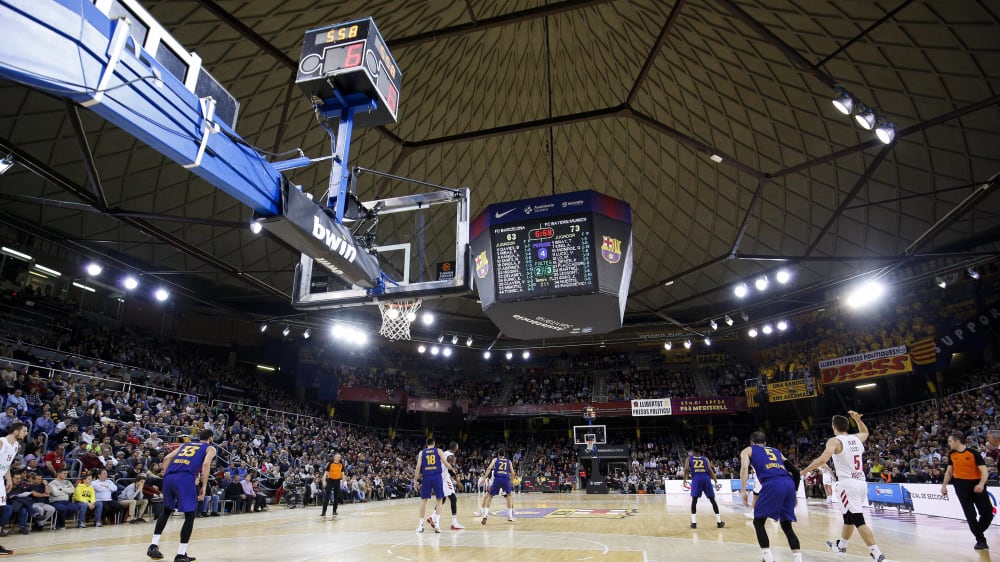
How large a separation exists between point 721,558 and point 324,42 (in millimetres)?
9025

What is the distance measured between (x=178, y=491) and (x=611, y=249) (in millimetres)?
11648

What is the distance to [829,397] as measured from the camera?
36.7m

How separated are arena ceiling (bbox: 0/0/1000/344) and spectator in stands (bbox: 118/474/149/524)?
7.68 m

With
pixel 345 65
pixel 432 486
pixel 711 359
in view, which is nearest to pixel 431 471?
pixel 432 486

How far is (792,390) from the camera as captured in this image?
34.3 m

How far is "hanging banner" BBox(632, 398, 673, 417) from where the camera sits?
37.5m

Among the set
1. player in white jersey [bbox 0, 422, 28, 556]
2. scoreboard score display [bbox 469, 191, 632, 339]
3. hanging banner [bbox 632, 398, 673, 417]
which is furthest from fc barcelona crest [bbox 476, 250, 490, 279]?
hanging banner [bbox 632, 398, 673, 417]

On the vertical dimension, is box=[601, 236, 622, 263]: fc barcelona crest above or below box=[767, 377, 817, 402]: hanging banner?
above

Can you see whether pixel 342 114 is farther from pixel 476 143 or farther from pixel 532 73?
pixel 476 143

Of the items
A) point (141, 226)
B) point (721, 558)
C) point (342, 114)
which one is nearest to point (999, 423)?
point (721, 558)

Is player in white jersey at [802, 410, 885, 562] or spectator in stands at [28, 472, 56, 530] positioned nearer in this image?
player in white jersey at [802, 410, 885, 562]

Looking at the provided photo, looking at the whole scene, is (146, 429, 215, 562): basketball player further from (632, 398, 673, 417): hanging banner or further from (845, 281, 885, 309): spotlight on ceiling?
(632, 398, 673, 417): hanging banner

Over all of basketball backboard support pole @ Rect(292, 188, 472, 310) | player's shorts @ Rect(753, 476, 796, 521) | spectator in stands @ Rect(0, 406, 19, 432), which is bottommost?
player's shorts @ Rect(753, 476, 796, 521)

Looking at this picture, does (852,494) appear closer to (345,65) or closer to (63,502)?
(345,65)
